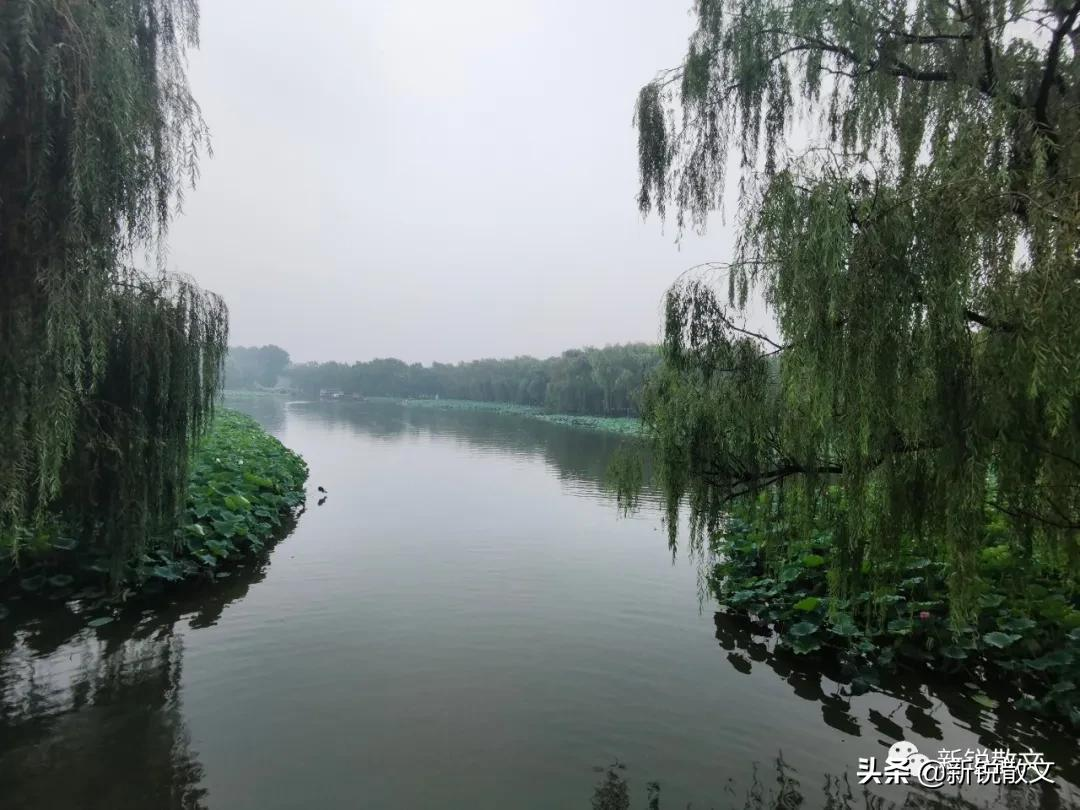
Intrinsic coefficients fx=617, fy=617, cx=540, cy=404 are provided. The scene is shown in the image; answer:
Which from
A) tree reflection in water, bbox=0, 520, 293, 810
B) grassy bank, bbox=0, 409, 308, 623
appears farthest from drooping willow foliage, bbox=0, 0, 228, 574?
tree reflection in water, bbox=0, 520, 293, 810

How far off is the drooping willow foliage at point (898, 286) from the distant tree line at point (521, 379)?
1.27 m

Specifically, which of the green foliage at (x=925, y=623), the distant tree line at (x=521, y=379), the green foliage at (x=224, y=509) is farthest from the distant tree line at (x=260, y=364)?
the green foliage at (x=925, y=623)

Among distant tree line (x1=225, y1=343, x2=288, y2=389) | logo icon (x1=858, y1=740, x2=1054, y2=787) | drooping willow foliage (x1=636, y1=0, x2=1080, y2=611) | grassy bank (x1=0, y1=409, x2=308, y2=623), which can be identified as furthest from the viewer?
distant tree line (x1=225, y1=343, x2=288, y2=389)

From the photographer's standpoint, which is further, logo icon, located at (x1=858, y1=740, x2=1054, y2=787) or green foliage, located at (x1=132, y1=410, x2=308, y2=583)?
green foliage, located at (x1=132, y1=410, x2=308, y2=583)

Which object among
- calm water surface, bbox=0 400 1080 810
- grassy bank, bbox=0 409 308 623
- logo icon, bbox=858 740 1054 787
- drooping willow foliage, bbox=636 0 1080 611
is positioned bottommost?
calm water surface, bbox=0 400 1080 810

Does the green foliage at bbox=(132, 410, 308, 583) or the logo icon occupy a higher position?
the green foliage at bbox=(132, 410, 308, 583)

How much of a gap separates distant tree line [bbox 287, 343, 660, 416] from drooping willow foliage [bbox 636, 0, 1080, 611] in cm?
127

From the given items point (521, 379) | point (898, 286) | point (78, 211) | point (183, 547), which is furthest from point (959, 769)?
point (521, 379)

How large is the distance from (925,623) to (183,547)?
28.9ft

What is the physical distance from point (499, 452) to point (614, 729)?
75.5 feet

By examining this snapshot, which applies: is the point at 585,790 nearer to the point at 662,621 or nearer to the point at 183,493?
the point at 662,621

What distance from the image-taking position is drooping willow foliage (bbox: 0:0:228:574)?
3564 mm

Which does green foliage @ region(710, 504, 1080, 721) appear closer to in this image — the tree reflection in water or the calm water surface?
the calm water surface

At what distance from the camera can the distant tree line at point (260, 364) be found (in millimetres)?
154500
